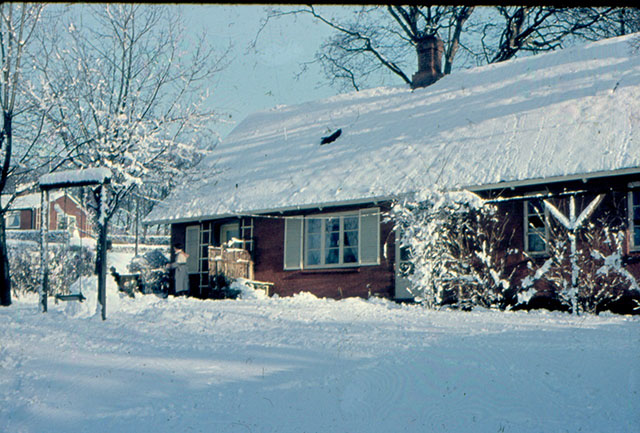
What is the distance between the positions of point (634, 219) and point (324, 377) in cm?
886

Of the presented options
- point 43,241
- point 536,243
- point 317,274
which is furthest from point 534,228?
point 43,241

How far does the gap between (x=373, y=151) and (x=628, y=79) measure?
20.6 ft

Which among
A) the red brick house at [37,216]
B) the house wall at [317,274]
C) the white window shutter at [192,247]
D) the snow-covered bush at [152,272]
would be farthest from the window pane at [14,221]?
the house wall at [317,274]

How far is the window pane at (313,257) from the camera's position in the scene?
17.5 metres

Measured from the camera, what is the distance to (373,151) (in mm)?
17141

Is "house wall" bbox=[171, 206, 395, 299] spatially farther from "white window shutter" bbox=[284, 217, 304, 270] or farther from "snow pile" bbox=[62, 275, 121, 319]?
"snow pile" bbox=[62, 275, 121, 319]

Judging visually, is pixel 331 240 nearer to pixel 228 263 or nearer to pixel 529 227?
pixel 228 263

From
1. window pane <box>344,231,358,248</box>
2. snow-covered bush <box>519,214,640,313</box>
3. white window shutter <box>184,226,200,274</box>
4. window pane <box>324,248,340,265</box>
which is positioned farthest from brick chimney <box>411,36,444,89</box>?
white window shutter <box>184,226,200,274</box>

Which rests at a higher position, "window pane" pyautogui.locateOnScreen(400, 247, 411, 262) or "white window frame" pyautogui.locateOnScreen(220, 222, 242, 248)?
"white window frame" pyautogui.locateOnScreen(220, 222, 242, 248)

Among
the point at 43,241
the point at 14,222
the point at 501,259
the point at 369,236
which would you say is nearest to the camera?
the point at 43,241

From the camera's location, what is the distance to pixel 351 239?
54.9ft

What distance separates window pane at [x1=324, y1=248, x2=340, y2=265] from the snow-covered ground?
732 cm

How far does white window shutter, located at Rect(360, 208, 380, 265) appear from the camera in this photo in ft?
52.8

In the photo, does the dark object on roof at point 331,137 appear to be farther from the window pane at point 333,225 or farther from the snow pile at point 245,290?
the snow pile at point 245,290
